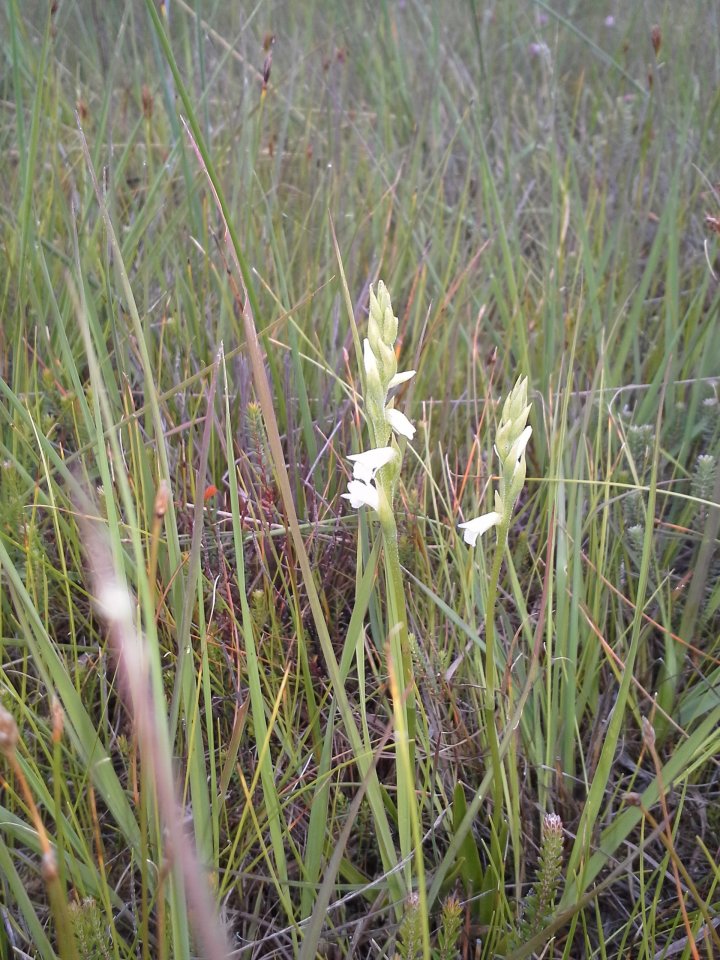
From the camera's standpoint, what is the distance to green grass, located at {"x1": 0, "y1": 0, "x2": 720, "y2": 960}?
2.60 ft

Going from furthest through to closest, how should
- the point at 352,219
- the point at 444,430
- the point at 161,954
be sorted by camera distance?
the point at 352,219, the point at 444,430, the point at 161,954

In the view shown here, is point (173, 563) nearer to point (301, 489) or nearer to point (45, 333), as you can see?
point (301, 489)

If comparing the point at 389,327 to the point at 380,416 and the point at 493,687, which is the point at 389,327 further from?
the point at 493,687

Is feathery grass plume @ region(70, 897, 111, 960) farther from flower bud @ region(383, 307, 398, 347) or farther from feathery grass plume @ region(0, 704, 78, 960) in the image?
flower bud @ region(383, 307, 398, 347)

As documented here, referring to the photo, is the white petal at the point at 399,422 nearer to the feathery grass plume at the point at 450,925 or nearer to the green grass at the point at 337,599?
the green grass at the point at 337,599

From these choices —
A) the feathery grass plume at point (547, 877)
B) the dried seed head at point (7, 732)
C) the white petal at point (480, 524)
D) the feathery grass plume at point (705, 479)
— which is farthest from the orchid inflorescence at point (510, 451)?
the feathery grass plume at point (705, 479)

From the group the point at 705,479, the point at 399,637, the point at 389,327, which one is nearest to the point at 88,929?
the point at 399,637

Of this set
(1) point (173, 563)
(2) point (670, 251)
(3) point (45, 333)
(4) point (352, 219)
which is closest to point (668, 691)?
(1) point (173, 563)

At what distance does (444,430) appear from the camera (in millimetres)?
1449

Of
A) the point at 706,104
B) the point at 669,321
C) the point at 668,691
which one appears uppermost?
the point at 706,104

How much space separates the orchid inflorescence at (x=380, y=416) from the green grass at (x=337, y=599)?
59 mm

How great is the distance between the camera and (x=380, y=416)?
769 millimetres

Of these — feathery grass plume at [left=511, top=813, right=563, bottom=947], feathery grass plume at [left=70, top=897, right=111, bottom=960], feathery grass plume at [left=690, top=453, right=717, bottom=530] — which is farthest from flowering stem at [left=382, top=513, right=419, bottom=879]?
feathery grass plume at [left=690, top=453, right=717, bottom=530]

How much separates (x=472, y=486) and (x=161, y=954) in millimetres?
879
